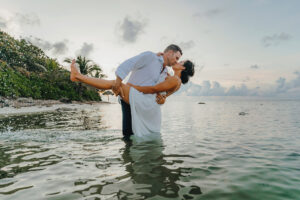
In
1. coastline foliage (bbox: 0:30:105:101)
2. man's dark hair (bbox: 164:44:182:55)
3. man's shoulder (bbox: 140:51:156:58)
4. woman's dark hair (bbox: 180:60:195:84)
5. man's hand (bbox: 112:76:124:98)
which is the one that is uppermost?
coastline foliage (bbox: 0:30:105:101)

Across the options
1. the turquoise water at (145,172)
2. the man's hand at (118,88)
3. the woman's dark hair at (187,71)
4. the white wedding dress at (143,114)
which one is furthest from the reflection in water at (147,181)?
the woman's dark hair at (187,71)

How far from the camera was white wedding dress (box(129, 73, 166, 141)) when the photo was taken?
505 centimetres

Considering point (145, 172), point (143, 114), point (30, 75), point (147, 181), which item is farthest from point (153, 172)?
point (30, 75)

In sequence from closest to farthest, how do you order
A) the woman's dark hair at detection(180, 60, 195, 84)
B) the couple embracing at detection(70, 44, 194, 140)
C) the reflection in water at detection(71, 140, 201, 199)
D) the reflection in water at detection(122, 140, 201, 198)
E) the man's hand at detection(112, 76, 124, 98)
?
the reflection in water at detection(71, 140, 201, 199), the reflection in water at detection(122, 140, 201, 198), the man's hand at detection(112, 76, 124, 98), the couple embracing at detection(70, 44, 194, 140), the woman's dark hair at detection(180, 60, 195, 84)

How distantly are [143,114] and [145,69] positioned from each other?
3.63 ft

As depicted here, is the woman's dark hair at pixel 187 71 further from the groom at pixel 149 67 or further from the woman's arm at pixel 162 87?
the woman's arm at pixel 162 87

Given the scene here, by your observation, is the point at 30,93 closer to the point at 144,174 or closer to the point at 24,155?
the point at 24,155

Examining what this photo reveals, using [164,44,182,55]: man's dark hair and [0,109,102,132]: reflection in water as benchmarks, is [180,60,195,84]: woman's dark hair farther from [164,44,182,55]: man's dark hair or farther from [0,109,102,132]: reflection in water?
[0,109,102,132]: reflection in water

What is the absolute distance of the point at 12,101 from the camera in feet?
65.4

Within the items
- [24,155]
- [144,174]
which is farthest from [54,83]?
[144,174]

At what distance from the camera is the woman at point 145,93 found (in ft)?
16.4

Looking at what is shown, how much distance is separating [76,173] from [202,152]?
9.56 ft

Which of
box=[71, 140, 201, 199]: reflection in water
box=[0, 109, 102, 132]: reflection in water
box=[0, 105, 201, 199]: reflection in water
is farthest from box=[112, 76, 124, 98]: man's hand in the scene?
box=[0, 109, 102, 132]: reflection in water

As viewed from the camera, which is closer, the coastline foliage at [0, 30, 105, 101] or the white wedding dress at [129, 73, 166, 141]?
the white wedding dress at [129, 73, 166, 141]
